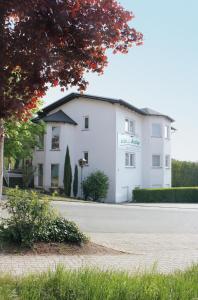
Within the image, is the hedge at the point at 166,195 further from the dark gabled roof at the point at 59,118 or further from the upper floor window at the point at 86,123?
the dark gabled roof at the point at 59,118

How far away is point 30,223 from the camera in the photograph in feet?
32.2

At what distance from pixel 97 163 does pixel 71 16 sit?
3189cm

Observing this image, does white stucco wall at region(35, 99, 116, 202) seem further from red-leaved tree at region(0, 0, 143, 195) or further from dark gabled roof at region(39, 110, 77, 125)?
red-leaved tree at region(0, 0, 143, 195)

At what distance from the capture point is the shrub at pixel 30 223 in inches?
382

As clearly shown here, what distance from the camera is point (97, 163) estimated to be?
121 feet

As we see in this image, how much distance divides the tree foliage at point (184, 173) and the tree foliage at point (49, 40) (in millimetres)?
42712

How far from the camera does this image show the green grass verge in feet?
17.3

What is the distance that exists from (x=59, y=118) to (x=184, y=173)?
16578 millimetres

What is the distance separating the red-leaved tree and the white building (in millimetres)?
30555

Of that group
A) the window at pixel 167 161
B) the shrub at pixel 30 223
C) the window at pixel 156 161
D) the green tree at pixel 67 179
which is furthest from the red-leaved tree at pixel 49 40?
the window at pixel 167 161

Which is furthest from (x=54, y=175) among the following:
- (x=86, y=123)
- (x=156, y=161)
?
(x=156, y=161)

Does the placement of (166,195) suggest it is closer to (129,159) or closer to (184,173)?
(129,159)

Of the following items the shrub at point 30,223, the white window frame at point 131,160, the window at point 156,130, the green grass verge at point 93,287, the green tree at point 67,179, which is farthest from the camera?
the window at point 156,130

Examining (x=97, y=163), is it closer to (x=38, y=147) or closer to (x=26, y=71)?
(x=38, y=147)
